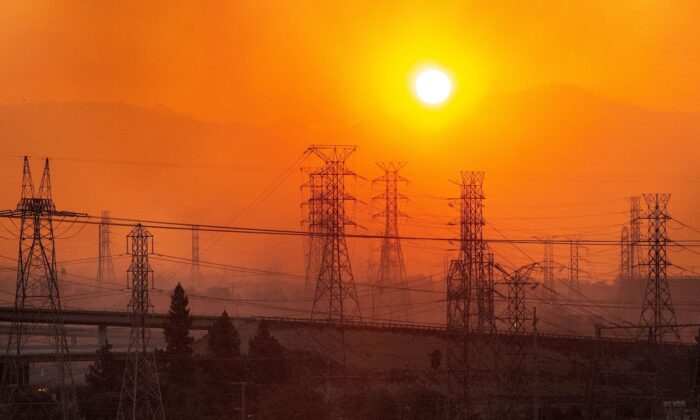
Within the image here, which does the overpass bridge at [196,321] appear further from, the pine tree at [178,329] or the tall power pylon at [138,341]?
the tall power pylon at [138,341]

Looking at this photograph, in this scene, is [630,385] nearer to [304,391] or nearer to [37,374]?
[304,391]

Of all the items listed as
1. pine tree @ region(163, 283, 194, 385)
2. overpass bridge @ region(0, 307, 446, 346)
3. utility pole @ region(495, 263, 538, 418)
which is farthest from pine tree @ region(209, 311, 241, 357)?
utility pole @ region(495, 263, 538, 418)

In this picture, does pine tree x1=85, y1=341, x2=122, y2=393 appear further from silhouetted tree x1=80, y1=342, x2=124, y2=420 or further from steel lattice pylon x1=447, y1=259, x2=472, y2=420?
steel lattice pylon x1=447, y1=259, x2=472, y2=420

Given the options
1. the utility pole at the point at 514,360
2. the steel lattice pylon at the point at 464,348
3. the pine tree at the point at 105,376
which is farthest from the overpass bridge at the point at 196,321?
the utility pole at the point at 514,360

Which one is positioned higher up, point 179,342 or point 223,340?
point 223,340

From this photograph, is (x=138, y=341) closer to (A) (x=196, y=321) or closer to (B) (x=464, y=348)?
A: (B) (x=464, y=348)

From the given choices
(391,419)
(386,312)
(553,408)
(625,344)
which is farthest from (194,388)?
(386,312)

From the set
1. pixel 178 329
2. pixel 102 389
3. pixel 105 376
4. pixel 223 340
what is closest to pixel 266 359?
pixel 223 340

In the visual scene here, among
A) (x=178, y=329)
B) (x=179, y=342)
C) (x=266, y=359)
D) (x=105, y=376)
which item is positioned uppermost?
(x=178, y=329)
